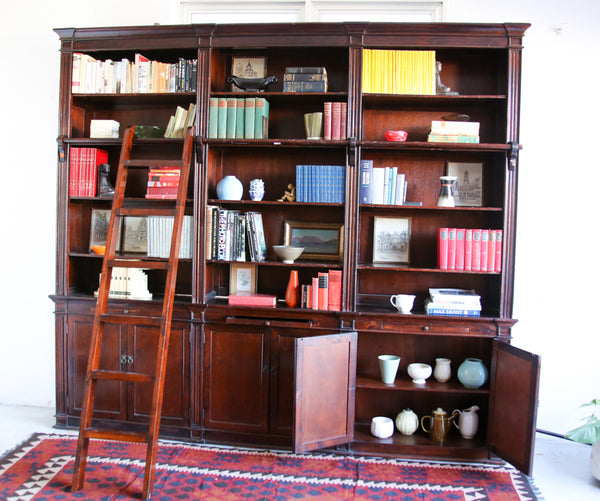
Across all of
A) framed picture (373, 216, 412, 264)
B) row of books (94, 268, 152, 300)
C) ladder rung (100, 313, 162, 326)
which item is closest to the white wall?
framed picture (373, 216, 412, 264)

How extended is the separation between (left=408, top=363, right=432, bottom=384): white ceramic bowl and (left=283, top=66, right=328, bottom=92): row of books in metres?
1.87

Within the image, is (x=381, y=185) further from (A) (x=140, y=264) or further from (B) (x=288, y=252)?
(A) (x=140, y=264)

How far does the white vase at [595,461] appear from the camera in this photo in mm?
3152

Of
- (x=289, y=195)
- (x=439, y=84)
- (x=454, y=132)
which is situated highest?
(x=439, y=84)

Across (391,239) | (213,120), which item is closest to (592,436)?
(391,239)

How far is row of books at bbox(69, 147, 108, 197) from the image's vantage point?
374cm

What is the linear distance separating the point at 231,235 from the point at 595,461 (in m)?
2.58

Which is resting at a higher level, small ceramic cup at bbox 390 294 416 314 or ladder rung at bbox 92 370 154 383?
small ceramic cup at bbox 390 294 416 314

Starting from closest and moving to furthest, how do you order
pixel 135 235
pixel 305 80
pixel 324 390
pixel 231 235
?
pixel 324 390 < pixel 305 80 < pixel 231 235 < pixel 135 235

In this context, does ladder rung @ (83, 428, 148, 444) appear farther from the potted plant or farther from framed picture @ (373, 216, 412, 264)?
the potted plant

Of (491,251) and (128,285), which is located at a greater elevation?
(491,251)

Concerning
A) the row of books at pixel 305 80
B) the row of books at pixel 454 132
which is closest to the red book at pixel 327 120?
the row of books at pixel 305 80

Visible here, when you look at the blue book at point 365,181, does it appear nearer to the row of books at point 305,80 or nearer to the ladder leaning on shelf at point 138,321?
the row of books at point 305,80

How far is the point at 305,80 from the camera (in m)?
3.50
